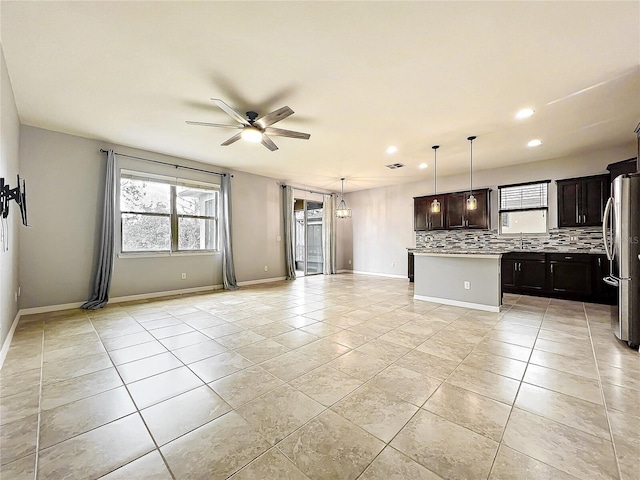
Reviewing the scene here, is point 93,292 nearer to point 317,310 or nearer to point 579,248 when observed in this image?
point 317,310

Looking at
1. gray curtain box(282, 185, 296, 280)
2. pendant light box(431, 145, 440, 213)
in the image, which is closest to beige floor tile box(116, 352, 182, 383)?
pendant light box(431, 145, 440, 213)

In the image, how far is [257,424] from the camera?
164cm

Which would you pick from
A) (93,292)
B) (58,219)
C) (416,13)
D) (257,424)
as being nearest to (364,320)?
(257,424)

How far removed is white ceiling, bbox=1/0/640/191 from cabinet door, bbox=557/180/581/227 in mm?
937

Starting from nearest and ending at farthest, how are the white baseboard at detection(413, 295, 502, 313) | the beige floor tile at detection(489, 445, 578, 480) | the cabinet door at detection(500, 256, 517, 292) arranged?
the beige floor tile at detection(489, 445, 578, 480) < the white baseboard at detection(413, 295, 502, 313) < the cabinet door at detection(500, 256, 517, 292)

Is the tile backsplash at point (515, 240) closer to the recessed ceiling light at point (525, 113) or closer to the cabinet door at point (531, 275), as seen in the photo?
the cabinet door at point (531, 275)

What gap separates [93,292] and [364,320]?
450 cm

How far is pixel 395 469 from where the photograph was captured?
1.31 metres

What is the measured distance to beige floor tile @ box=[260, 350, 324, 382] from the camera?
2246 mm

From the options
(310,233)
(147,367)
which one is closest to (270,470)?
(147,367)

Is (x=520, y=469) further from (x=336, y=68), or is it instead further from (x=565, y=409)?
(x=336, y=68)

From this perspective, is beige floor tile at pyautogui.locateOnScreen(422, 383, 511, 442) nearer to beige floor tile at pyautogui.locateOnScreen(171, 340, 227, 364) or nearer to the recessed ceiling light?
beige floor tile at pyautogui.locateOnScreen(171, 340, 227, 364)

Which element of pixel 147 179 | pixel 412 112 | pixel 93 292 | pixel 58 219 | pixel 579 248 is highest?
pixel 412 112

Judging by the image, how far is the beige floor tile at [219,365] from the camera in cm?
224
